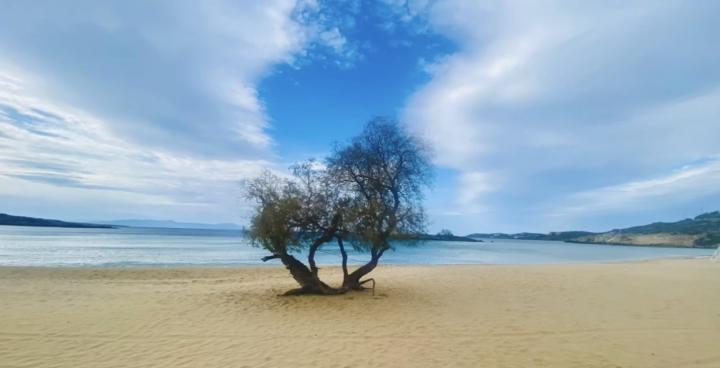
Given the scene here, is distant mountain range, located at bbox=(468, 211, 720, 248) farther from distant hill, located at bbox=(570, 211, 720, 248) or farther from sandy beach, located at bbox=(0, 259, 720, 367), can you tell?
sandy beach, located at bbox=(0, 259, 720, 367)

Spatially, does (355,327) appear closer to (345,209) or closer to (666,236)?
(345,209)

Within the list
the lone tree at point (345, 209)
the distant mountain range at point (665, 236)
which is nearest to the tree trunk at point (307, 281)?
the lone tree at point (345, 209)

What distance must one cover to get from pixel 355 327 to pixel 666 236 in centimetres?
16355

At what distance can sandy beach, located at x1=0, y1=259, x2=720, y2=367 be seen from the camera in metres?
7.05

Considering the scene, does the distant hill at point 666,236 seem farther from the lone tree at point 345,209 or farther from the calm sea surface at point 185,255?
the lone tree at point 345,209

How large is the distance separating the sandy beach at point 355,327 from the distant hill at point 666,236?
123603 mm

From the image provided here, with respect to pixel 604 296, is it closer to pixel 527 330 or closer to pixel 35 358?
pixel 527 330

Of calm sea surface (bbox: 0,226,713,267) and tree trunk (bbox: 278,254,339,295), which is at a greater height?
tree trunk (bbox: 278,254,339,295)

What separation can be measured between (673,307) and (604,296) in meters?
2.50

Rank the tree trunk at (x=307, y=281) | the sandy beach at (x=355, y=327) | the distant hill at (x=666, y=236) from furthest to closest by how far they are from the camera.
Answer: the distant hill at (x=666, y=236) → the tree trunk at (x=307, y=281) → the sandy beach at (x=355, y=327)

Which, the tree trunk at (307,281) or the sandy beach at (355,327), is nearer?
the sandy beach at (355,327)

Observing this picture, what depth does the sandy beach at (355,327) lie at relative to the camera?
23.1 ft

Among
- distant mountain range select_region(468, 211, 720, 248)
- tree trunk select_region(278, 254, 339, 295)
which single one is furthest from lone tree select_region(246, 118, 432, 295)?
distant mountain range select_region(468, 211, 720, 248)

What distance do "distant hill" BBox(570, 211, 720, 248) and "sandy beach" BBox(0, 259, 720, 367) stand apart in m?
124
